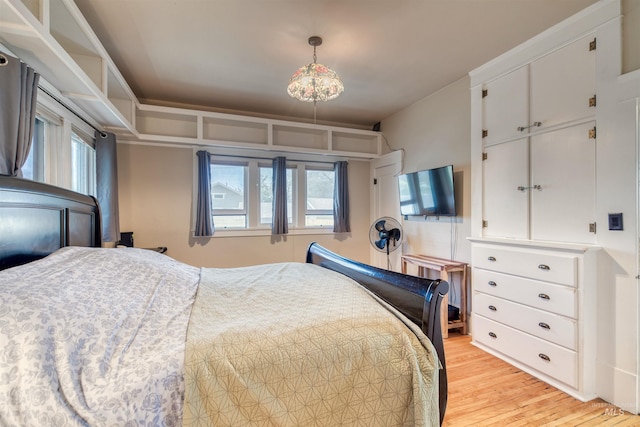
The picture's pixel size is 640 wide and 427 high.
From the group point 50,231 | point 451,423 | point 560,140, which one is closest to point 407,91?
point 560,140

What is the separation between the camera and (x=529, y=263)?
2.17 meters

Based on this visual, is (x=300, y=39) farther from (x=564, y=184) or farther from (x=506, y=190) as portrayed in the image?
(x=564, y=184)

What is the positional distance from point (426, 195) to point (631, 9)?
199 centimetres

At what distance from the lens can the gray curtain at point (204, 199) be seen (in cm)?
356

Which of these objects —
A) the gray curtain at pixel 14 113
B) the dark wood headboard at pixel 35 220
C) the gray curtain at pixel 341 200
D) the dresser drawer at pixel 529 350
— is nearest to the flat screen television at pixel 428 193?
the gray curtain at pixel 341 200

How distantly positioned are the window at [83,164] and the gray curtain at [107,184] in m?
0.12

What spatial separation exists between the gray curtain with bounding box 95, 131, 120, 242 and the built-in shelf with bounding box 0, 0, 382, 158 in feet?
0.55

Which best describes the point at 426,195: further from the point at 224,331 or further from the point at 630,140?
the point at 224,331

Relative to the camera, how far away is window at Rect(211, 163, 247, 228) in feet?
12.5

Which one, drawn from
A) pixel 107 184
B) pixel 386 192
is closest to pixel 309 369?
pixel 107 184

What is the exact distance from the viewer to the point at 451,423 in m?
1.65

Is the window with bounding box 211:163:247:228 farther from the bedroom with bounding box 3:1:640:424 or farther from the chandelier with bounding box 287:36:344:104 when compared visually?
the chandelier with bounding box 287:36:344:104

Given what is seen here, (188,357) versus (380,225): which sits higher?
(380,225)

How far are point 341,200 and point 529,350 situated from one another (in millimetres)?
2771
